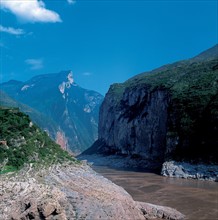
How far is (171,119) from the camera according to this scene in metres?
64.4

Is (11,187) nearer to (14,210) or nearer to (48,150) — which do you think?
(14,210)

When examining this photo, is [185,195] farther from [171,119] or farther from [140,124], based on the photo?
[140,124]

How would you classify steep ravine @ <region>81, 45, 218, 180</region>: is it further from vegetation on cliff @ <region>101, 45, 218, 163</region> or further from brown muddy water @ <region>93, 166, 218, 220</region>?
brown muddy water @ <region>93, 166, 218, 220</region>

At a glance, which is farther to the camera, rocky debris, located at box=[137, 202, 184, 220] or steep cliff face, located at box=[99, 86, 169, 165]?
steep cliff face, located at box=[99, 86, 169, 165]

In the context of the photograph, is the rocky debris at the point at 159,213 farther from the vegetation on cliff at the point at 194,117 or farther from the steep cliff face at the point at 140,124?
the steep cliff face at the point at 140,124

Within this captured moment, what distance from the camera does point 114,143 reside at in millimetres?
100812

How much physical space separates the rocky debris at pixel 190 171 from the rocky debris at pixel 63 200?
26001 millimetres

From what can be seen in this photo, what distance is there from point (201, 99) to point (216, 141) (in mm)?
9323

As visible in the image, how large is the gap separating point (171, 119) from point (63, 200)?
4671 centimetres

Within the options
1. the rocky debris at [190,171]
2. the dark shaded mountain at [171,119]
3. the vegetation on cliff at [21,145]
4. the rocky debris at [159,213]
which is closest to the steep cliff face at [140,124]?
the dark shaded mountain at [171,119]

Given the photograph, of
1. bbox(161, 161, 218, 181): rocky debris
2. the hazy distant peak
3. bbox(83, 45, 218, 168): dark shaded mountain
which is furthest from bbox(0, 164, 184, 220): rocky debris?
the hazy distant peak

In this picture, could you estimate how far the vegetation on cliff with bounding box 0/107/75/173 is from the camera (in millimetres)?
24266

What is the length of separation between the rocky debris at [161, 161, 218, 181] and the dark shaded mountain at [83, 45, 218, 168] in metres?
1.73

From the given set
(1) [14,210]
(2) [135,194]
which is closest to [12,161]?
(1) [14,210]
